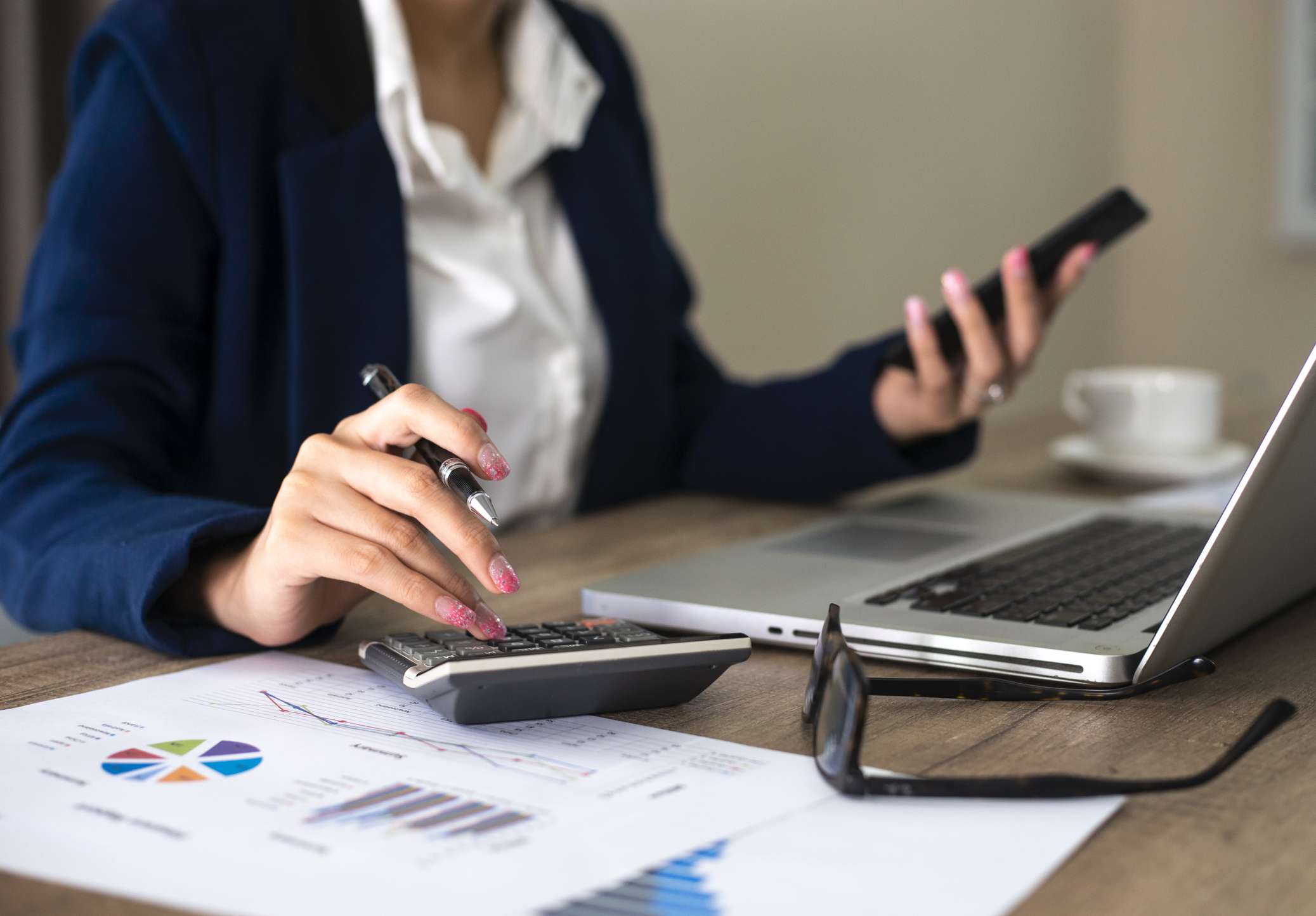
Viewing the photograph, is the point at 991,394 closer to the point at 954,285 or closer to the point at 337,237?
the point at 954,285

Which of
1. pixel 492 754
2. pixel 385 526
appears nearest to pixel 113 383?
pixel 385 526

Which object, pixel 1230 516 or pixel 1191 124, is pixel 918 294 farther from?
pixel 1230 516

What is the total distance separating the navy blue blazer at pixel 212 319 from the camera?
2.35 feet

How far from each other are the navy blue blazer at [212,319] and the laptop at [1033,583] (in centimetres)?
22

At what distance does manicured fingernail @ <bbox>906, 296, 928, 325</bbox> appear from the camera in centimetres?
97

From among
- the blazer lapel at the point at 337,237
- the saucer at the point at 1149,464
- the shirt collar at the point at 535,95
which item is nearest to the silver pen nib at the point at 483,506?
the blazer lapel at the point at 337,237

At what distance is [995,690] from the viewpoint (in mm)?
553

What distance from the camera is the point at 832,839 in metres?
0.42

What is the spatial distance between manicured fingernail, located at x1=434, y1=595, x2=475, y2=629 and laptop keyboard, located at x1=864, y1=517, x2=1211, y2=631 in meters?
0.22

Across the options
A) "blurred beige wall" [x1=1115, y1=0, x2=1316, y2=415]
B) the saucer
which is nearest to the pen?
the saucer

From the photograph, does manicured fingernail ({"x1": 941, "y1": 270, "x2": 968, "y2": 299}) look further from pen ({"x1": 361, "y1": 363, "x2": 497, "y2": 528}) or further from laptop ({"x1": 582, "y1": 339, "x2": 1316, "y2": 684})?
pen ({"x1": 361, "y1": 363, "x2": 497, "y2": 528})

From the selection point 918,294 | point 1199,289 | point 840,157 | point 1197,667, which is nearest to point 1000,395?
point 1197,667

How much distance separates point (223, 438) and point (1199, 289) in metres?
3.18

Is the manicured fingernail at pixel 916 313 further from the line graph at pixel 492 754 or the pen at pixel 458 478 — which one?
the line graph at pixel 492 754
